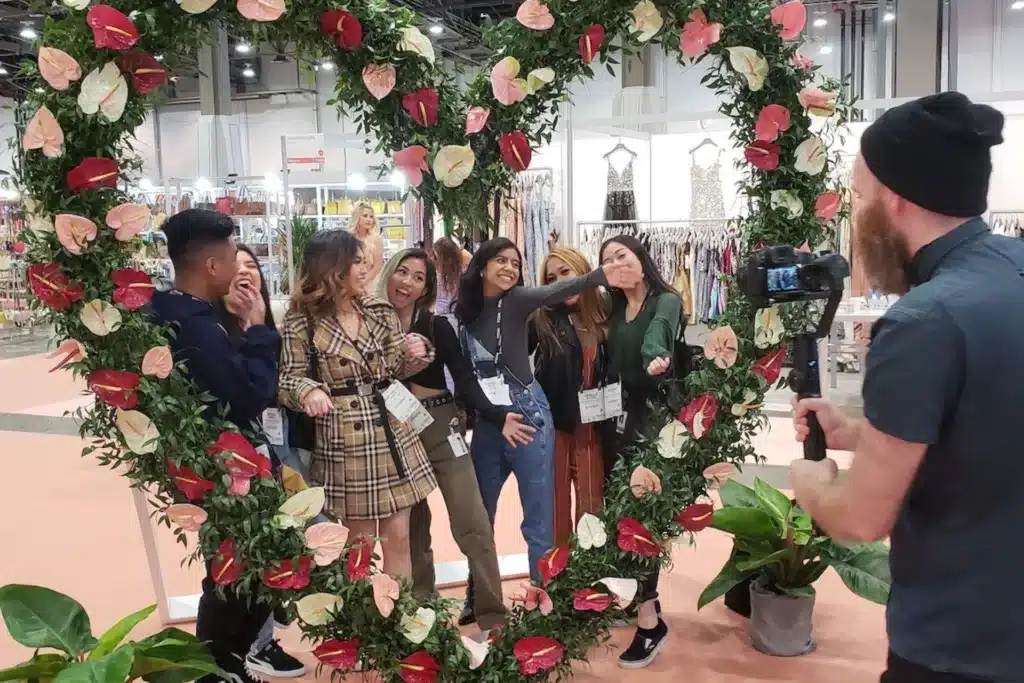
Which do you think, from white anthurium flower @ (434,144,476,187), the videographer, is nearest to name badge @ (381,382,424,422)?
white anthurium flower @ (434,144,476,187)

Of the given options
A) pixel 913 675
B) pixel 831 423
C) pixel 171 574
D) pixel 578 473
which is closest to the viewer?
pixel 913 675

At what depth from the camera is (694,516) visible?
103 inches

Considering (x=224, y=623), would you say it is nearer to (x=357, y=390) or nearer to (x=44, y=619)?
(x=44, y=619)

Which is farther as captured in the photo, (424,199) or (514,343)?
(514,343)

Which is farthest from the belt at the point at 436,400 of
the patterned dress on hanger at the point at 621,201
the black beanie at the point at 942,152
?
the patterned dress on hanger at the point at 621,201

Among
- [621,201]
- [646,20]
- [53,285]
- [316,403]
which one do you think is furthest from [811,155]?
[621,201]

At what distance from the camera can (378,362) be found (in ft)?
9.00

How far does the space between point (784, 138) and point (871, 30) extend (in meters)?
11.0

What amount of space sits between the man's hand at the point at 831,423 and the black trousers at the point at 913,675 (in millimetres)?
362

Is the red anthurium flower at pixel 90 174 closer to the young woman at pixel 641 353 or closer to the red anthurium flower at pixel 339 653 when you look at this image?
the red anthurium flower at pixel 339 653

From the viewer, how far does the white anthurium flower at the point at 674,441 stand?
2629 mm

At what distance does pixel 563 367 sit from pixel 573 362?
0.14 ft

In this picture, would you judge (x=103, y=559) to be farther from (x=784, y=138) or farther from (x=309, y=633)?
(x=784, y=138)

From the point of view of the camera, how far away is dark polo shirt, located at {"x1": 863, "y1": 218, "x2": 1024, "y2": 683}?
1223 millimetres
